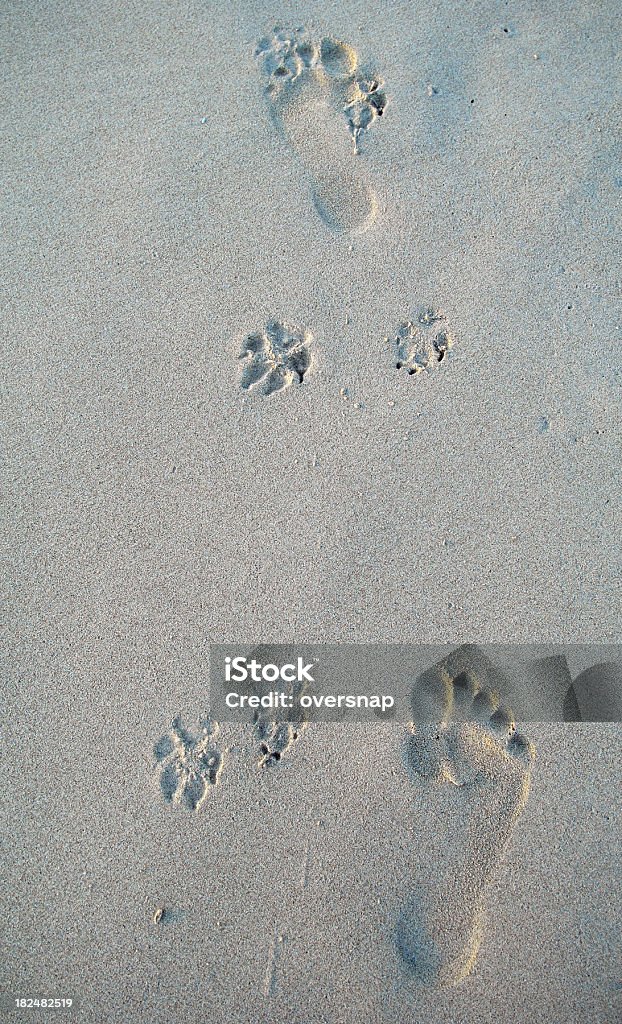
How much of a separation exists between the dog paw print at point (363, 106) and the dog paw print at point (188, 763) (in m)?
2.39

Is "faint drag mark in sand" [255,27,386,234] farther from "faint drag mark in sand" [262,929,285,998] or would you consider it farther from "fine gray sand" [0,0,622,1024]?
"faint drag mark in sand" [262,929,285,998]

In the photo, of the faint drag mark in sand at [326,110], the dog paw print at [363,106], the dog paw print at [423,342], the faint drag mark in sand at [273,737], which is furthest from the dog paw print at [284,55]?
the faint drag mark in sand at [273,737]

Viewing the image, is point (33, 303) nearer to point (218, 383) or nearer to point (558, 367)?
point (218, 383)

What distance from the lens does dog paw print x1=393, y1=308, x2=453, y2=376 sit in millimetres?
2309

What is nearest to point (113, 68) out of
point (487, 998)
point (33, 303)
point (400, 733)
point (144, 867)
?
point (33, 303)

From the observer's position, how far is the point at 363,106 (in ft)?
8.00

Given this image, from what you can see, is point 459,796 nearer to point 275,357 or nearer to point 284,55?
point 275,357

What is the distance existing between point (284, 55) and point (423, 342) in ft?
4.51

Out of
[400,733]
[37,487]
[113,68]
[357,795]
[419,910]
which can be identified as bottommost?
[419,910]

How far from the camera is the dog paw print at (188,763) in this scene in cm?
Result: 206

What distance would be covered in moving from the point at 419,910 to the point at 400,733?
1.86ft

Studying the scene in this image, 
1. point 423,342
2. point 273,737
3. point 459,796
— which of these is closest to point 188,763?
point 273,737

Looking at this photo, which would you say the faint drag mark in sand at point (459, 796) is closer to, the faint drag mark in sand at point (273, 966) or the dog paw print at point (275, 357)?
the faint drag mark in sand at point (273, 966)

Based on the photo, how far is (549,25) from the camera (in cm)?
251
